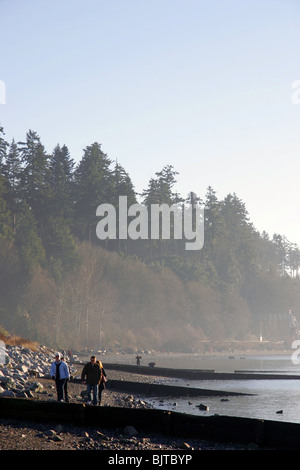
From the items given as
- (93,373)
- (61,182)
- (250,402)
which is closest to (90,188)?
(61,182)

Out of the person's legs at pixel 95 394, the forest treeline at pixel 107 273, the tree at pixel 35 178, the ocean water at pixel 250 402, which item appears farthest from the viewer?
the tree at pixel 35 178

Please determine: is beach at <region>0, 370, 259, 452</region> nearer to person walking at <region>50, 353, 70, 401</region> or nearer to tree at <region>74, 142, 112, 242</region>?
person walking at <region>50, 353, 70, 401</region>

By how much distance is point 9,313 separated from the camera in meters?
102

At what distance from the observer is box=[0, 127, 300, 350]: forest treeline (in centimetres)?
10688

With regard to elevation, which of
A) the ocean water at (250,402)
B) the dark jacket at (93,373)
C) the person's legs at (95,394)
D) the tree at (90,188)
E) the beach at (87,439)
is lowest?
the ocean water at (250,402)

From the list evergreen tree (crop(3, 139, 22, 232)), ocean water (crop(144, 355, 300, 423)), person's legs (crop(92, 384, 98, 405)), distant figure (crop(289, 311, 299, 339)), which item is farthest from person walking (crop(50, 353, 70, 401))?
distant figure (crop(289, 311, 299, 339))

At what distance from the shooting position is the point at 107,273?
125 m

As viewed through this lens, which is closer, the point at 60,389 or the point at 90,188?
the point at 60,389

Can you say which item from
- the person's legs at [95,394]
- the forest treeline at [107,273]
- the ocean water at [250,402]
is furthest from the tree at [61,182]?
Answer: the person's legs at [95,394]

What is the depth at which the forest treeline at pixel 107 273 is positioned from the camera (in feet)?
351

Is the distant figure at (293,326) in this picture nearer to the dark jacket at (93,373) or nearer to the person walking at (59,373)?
the dark jacket at (93,373)

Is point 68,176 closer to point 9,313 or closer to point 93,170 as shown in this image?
point 93,170

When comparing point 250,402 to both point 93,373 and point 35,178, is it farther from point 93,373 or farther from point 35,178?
point 35,178

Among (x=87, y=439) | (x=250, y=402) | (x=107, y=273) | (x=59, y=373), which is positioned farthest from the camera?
(x=107, y=273)
